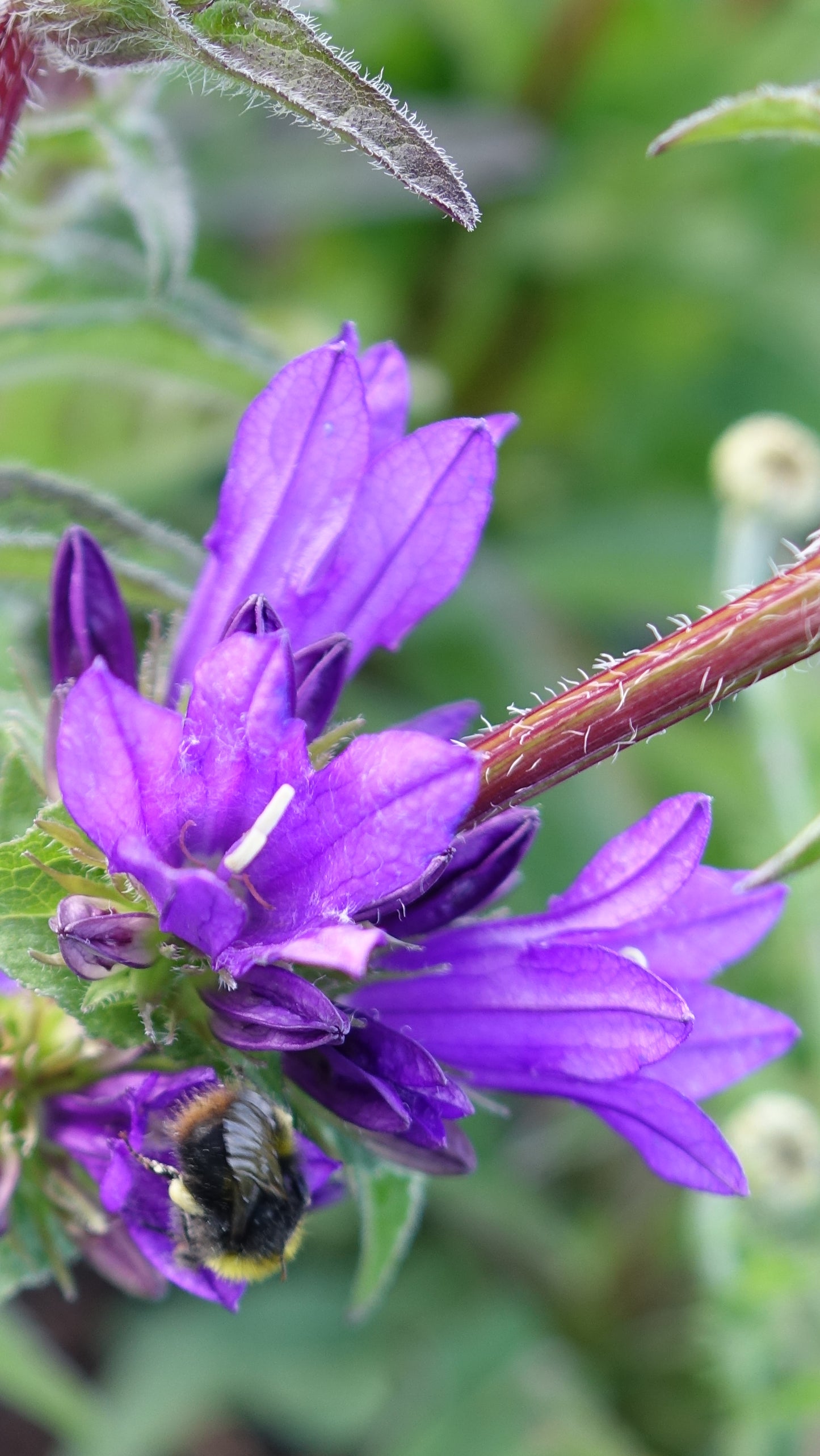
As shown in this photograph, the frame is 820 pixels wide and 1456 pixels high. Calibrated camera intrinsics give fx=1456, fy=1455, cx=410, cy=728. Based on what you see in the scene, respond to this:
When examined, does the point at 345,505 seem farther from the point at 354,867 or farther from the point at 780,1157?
the point at 780,1157

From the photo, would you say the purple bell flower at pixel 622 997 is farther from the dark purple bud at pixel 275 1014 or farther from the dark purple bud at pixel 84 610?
the dark purple bud at pixel 84 610

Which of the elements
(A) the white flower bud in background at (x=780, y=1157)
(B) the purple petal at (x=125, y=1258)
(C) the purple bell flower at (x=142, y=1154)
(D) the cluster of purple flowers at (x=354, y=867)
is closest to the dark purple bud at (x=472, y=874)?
(D) the cluster of purple flowers at (x=354, y=867)

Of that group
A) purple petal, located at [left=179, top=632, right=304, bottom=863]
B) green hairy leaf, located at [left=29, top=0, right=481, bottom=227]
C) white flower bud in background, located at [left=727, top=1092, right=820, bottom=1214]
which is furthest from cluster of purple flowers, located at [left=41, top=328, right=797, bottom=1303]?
white flower bud in background, located at [left=727, top=1092, right=820, bottom=1214]

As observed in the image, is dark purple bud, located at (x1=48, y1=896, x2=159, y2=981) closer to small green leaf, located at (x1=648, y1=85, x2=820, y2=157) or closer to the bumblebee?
the bumblebee

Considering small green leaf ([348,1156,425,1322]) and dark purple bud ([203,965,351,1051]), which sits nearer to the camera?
dark purple bud ([203,965,351,1051])

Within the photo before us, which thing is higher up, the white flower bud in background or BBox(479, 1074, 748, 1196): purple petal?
BBox(479, 1074, 748, 1196): purple petal

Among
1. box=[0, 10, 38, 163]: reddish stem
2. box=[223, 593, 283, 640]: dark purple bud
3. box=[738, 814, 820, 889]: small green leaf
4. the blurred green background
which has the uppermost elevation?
box=[0, 10, 38, 163]: reddish stem

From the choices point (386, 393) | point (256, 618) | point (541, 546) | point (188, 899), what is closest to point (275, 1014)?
point (188, 899)

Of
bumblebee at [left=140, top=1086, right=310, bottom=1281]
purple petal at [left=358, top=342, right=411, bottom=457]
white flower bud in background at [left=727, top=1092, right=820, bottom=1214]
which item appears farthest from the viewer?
white flower bud in background at [left=727, top=1092, right=820, bottom=1214]
